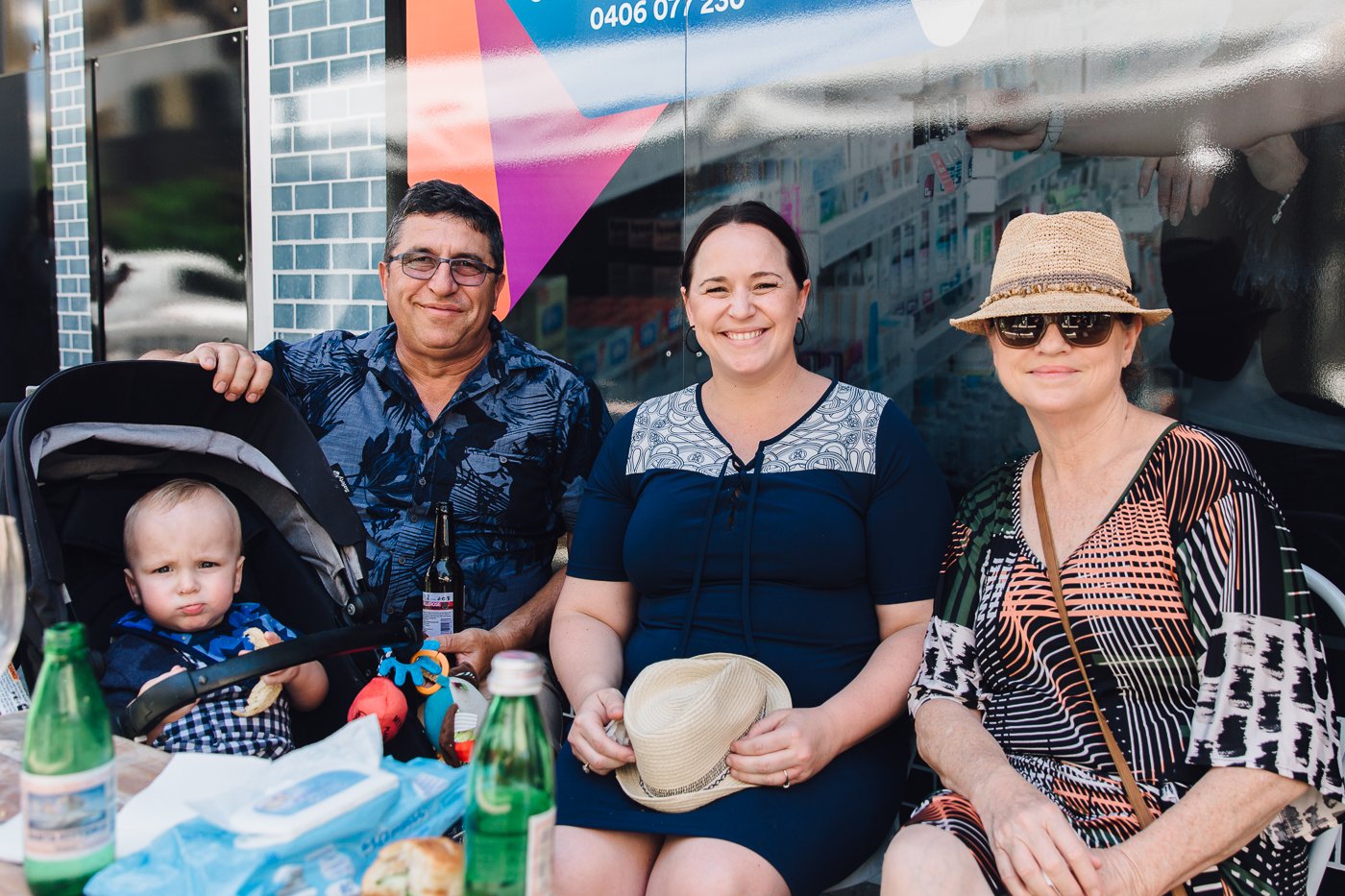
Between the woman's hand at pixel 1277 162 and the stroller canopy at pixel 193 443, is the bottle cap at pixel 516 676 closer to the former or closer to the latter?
the stroller canopy at pixel 193 443

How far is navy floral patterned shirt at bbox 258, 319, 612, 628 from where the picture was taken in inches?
119

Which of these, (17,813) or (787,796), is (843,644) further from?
(17,813)

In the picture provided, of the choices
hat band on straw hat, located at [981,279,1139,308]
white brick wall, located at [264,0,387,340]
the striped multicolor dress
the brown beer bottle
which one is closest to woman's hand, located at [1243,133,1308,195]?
hat band on straw hat, located at [981,279,1139,308]

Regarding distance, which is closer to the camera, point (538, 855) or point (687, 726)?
point (538, 855)

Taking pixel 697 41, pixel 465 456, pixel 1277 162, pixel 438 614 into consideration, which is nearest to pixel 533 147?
pixel 697 41

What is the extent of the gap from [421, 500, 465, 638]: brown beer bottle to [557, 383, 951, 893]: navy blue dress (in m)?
0.52

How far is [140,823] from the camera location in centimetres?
151

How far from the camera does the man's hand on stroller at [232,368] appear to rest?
2.62 m

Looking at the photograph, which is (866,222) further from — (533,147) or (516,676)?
(516,676)

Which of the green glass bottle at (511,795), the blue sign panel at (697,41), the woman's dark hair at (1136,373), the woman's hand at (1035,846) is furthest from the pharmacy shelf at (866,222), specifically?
the green glass bottle at (511,795)

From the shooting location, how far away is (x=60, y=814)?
1.35 metres

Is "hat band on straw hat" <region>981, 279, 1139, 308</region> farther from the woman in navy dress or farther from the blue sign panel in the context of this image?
the blue sign panel

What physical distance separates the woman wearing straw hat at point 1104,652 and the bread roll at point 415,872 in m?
0.82

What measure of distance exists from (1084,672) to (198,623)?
177cm
